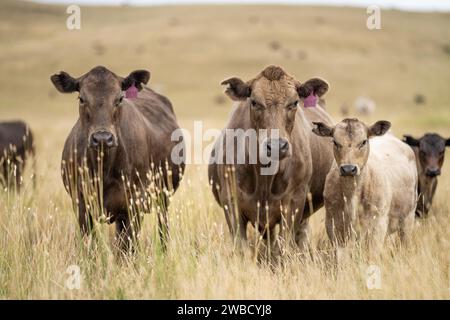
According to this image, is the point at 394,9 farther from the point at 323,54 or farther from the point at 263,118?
the point at 263,118

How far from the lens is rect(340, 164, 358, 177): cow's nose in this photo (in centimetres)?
680

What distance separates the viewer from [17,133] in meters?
14.5

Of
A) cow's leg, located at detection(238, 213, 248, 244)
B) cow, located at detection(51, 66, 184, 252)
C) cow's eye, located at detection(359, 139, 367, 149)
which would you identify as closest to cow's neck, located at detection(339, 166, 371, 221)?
cow's eye, located at detection(359, 139, 367, 149)

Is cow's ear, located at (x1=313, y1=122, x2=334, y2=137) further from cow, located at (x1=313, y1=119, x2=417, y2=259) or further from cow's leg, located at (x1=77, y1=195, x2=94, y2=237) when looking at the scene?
cow's leg, located at (x1=77, y1=195, x2=94, y2=237)

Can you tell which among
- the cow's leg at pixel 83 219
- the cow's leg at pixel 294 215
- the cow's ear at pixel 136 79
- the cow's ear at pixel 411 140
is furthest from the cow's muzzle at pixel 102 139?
the cow's ear at pixel 411 140

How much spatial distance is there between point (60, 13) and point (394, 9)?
51.9m

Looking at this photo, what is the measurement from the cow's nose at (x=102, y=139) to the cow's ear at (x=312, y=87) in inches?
81.9

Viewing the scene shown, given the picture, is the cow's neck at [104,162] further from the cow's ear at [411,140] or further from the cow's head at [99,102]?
the cow's ear at [411,140]

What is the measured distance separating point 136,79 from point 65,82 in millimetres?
809

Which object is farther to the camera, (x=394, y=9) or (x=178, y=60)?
(x=394, y=9)

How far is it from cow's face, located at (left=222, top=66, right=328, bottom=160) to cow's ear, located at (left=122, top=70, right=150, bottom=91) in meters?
1.14

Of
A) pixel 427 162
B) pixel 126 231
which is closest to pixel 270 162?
pixel 126 231

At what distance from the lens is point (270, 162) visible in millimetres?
6996
